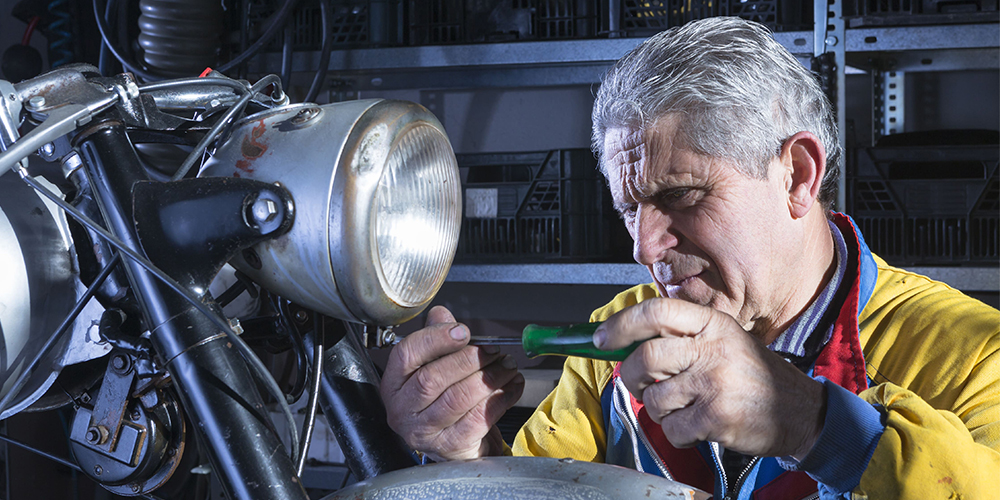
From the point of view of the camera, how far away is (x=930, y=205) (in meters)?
1.53

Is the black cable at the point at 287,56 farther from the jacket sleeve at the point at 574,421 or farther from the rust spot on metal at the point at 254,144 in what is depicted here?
the rust spot on metal at the point at 254,144

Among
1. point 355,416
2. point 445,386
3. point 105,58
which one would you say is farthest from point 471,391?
point 105,58

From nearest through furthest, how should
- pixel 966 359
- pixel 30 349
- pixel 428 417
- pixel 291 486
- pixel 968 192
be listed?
pixel 291 486 → pixel 30 349 → pixel 428 417 → pixel 966 359 → pixel 968 192

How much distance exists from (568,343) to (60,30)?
1915 millimetres

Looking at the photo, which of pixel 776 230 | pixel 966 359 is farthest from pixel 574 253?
pixel 966 359

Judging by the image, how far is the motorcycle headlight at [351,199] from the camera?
0.47 m

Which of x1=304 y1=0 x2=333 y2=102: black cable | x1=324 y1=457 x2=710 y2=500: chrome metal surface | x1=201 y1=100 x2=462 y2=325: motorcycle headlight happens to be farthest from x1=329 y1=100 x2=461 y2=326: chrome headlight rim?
x1=304 y1=0 x2=333 y2=102: black cable

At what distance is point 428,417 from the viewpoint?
75 centimetres

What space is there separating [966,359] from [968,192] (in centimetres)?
81

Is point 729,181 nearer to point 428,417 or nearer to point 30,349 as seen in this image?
point 428,417

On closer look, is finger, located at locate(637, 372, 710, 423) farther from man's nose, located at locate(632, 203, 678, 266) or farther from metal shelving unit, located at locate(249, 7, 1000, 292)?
metal shelving unit, located at locate(249, 7, 1000, 292)

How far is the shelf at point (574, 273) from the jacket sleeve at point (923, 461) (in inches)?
39.9

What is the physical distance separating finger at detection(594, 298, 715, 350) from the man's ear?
432mm

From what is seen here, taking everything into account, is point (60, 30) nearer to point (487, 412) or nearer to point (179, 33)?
point (179, 33)
